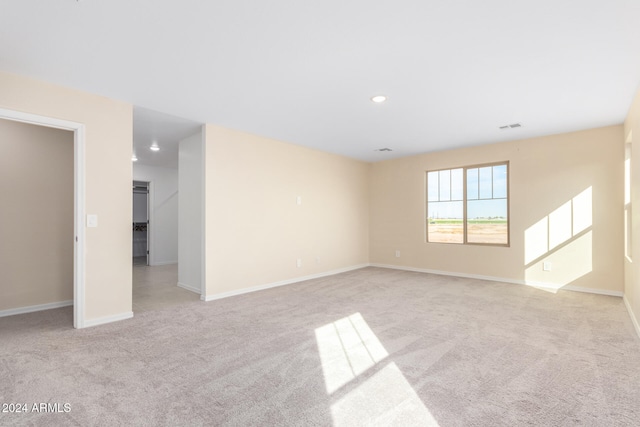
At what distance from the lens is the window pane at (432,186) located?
20.7 ft

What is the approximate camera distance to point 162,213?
25.3ft

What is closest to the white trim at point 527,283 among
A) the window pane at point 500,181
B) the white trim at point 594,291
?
the white trim at point 594,291

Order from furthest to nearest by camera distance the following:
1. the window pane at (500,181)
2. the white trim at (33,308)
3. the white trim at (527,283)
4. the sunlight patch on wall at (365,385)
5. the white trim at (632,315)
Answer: the window pane at (500,181) → the white trim at (527,283) → the white trim at (33,308) → the white trim at (632,315) → the sunlight patch on wall at (365,385)

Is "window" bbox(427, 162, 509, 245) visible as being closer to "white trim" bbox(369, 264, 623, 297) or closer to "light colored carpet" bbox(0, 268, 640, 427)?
"white trim" bbox(369, 264, 623, 297)

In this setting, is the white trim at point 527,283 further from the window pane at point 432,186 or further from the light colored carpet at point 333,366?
the window pane at point 432,186

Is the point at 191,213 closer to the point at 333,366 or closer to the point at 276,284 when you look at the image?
the point at 276,284

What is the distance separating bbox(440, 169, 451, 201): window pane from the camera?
20.2ft

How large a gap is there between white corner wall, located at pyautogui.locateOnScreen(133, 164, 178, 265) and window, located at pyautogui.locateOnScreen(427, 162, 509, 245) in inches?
242

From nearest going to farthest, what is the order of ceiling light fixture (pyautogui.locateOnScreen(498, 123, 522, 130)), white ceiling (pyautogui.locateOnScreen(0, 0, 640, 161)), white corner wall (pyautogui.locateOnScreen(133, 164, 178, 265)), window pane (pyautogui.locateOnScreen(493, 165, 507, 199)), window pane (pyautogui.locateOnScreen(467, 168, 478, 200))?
white ceiling (pyautogui.locateOnScreen(0, 0, 640, 161)) → ceiling light fixture (pyautogui.locateOnScreen(498, 123, 522, 130)) → window pane (pyautogui.locateOnScreen(493, 165, 507, 199)) → window pane (pyautogui.locateOnScreen(467, 168, 478, 200)) → white corner wall (pyautogui.locateOnScreen(133, 164, 178, 265))

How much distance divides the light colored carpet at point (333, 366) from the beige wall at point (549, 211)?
3.01 feet

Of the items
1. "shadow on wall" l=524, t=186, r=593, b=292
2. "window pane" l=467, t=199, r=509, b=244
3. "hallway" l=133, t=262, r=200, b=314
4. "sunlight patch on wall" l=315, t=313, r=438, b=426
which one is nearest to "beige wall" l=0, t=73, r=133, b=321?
"hallway" l=133, t=262, r=200, b=314

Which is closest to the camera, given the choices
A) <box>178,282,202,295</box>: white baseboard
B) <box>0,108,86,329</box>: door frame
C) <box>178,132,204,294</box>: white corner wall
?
<box>0,108,86,329</box>: door frame

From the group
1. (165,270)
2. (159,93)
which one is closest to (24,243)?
(159,93)

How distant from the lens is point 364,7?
6.41 feet
